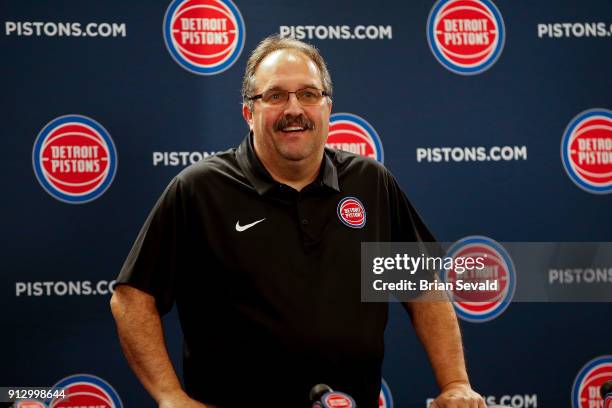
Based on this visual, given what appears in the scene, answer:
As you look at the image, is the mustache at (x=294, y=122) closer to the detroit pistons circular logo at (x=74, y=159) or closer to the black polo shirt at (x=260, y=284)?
the black polo shirt at (x=260, y=284)

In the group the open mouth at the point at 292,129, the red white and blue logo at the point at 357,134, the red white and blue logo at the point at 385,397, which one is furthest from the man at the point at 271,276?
the red white and blue logo at the point at 385,397

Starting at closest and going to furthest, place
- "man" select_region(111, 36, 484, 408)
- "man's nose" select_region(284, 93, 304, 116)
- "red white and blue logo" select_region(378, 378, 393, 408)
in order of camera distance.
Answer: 1. "man" select_region(111, 36, 484, 408)
2. "man's nose" select_region(284, 93, 304, 116)
3. "red white and blue logo" select_region(378, 378, 393, 408)

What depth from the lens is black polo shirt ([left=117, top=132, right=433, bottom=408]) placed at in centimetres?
167

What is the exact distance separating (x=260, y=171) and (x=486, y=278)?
1388 mm

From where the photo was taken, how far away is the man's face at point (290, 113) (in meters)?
1.80

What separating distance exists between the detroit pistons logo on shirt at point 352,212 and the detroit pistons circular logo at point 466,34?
116cm

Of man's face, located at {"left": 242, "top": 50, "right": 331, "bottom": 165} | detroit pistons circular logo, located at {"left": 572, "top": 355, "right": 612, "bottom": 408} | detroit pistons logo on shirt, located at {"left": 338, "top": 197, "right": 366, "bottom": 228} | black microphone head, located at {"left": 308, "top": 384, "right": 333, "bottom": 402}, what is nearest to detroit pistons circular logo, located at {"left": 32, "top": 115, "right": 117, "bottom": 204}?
man's face, located at {"left": 242, "top": 50, "right": 331, "bottom": 165}

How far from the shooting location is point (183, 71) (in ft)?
8.63

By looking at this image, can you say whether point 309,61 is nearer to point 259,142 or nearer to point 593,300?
point 259,142

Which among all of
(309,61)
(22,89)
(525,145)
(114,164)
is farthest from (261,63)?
(525,145)

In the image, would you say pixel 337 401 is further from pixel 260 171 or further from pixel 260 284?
pixel 260 171
